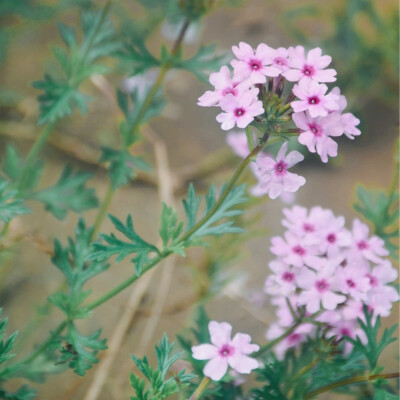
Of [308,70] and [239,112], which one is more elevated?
[308,70]

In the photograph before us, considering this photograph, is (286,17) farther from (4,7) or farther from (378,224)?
(378,224)

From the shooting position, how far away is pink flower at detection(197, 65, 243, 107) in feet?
3.02

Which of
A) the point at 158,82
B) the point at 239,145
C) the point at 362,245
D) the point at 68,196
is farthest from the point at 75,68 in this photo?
the point at 362,245

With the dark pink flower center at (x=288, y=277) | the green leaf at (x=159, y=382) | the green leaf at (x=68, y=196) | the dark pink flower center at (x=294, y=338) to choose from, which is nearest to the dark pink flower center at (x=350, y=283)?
the dark pink flower center at (x=288, y=277)

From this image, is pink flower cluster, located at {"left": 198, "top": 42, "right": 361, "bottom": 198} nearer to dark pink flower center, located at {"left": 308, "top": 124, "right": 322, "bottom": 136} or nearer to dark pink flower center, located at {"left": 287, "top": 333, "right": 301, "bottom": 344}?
dark pink flower center, located at {"left": 308, "top": 124, "right": 322, "bottom": 136}

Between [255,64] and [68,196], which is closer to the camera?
[255,64]

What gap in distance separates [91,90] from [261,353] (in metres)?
1.36

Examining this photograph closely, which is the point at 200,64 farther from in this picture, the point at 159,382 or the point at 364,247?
the point at 159,382

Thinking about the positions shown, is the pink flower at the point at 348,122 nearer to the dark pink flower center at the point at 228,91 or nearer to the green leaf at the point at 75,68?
the dark pink flower center at the point at 228,91

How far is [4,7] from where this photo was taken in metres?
1.77

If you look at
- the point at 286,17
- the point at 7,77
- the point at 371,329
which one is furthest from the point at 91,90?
Answer: the point at 371,329

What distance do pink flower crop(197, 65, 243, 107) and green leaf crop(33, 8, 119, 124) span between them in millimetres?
509

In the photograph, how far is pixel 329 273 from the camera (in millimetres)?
1067

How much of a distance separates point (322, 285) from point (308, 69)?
1.25 feet
